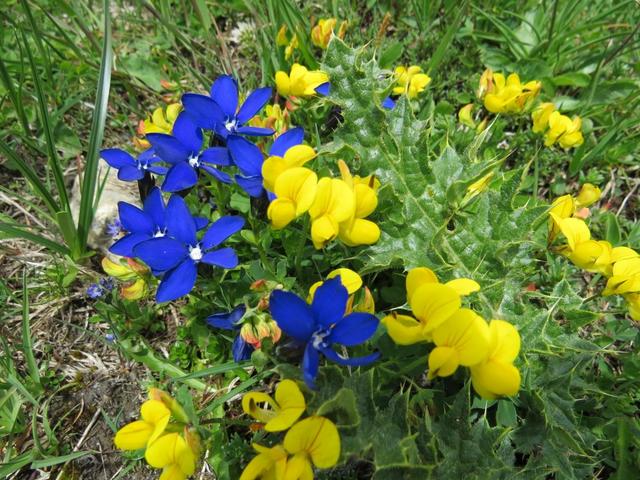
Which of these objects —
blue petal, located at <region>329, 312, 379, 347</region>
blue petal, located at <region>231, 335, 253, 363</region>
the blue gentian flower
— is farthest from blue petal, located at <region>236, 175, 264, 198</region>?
blue petal, located at <region>329, 312, 379, 347</region>

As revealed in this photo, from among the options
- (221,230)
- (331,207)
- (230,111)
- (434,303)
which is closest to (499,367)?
(434,303)

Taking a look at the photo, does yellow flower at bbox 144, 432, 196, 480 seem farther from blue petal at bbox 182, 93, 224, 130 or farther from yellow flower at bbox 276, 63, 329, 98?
yellow flower at bbox 276, 63, 329, 98

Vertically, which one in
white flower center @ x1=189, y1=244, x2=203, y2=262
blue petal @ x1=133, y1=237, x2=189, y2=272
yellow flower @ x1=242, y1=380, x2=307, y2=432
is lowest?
yellow flower @ x1=242, y1=380, x2=307, y2=432

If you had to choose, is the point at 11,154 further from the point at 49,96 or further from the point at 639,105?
the point at 639,105

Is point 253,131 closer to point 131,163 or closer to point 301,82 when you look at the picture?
point 301,82

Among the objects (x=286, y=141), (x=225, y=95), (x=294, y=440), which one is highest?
(x=225, y=95)

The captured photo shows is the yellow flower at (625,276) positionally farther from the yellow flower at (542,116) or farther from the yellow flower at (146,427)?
the yellow flower at (146,427)

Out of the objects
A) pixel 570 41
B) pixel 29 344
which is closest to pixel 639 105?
pixel 570 41
